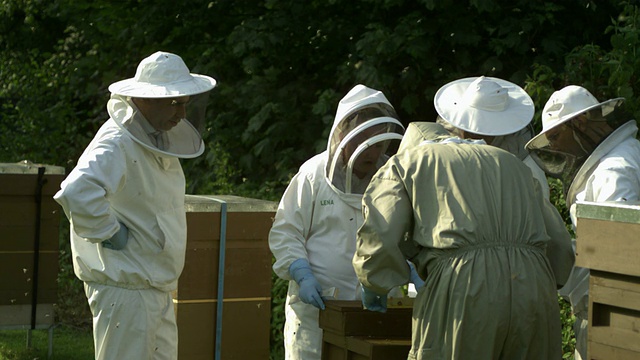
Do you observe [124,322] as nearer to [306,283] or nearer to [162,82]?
[306,283]

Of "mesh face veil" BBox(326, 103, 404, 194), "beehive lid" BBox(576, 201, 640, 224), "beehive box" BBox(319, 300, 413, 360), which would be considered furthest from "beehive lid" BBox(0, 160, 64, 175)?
"beehive lid" BBox(576, 201, 640, 224)

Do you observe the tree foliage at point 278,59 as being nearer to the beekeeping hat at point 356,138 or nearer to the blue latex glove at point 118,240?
the beekeeping hat at point 356,138

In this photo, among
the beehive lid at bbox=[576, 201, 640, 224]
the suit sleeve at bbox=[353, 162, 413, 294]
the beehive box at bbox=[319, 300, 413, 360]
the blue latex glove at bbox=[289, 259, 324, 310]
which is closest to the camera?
the beehive lid at bbox=[576, 201, 640, 224]

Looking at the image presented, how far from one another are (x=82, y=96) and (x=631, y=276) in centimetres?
932

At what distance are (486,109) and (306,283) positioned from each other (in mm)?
1125

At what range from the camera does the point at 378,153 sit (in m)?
4.62

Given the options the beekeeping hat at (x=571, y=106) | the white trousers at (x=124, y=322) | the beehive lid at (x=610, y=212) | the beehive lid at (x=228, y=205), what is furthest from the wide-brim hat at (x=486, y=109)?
the white trousers at (x=124, y=322)

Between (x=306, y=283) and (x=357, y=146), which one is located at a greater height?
(x=357, y=146)

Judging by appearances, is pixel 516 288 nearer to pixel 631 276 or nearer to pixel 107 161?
pixel 631 276

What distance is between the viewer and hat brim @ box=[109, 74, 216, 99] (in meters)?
4.48

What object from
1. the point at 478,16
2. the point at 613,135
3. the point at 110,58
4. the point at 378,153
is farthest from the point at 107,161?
the point at 110,58

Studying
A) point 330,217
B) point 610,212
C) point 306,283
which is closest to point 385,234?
point 610,212

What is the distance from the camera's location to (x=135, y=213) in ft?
14.7

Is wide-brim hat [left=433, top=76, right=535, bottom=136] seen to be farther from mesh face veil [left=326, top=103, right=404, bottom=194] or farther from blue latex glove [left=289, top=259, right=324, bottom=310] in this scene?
blue latex glove [left=289, top=259, right=324, bottom=310]
